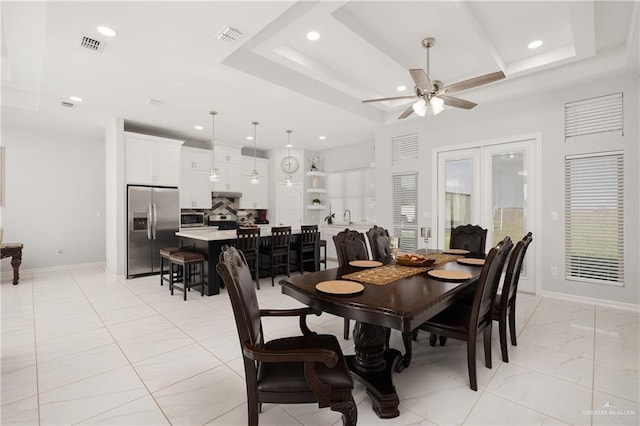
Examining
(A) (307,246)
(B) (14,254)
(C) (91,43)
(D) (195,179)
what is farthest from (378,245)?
(B) (14,254)

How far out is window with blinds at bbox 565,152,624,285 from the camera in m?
3.78

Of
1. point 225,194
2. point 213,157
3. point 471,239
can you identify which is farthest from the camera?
point 225,194

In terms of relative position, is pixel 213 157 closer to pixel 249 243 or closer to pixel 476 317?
pixel 249 243

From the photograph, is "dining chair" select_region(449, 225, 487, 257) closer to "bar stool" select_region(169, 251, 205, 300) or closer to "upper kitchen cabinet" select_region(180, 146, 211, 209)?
"bar stool" select_region(169, 251, 205, 300)

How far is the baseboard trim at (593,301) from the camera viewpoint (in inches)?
145

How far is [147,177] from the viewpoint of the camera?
18.6ft

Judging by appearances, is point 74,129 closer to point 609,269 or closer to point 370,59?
point 370,59

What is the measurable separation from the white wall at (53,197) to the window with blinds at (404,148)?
20.7ft

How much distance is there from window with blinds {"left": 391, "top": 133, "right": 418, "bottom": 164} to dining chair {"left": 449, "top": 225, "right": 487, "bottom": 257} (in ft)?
6.85

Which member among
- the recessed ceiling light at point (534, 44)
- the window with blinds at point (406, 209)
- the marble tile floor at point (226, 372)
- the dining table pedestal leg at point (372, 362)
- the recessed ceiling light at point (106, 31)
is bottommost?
the marble tile floor at point (226, 372)

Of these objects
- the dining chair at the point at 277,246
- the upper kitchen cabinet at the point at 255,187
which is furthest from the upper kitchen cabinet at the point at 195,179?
the dining chair at the point at 277,246

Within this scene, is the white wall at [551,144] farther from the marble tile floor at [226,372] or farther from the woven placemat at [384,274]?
the woven placemat at [384,274]

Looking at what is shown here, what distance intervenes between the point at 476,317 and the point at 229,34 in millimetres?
3174

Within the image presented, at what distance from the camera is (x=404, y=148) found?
5723mm
